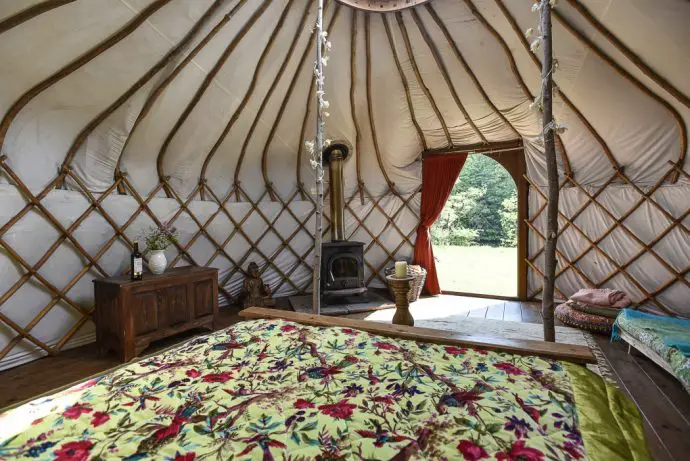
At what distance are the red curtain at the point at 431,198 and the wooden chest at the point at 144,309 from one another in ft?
7.81

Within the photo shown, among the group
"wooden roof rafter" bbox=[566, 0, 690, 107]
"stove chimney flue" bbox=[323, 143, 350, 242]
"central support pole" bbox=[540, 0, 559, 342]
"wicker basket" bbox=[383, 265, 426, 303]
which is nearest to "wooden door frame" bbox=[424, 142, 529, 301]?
"wicker basket" bbox=[383, 265, 426, 303]

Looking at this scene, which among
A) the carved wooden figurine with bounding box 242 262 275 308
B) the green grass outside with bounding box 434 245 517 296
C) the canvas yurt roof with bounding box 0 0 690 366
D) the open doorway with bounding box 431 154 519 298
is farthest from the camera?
the open doorway with bounding box 431 154 519 298

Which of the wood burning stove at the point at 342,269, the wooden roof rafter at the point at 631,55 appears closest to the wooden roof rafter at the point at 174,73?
the wood burning stove at the point at 342,269

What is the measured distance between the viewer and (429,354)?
1094mm

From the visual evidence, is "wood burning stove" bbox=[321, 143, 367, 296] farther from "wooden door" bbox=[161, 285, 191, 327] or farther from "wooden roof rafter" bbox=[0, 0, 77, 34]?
"wooden roof rafter" bbox=[0, 0, 77, 34]

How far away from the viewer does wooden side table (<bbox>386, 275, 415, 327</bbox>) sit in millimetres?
1400

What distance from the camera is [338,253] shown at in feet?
12.2

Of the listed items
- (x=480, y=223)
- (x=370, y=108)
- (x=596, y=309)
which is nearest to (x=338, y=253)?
(x=370, y=108)

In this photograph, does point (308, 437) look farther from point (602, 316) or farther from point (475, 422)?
point (602, 316)

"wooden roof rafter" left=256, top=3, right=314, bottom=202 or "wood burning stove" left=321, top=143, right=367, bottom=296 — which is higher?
"wooden roof rafter" left=256, top=3, right=314, bottom=202

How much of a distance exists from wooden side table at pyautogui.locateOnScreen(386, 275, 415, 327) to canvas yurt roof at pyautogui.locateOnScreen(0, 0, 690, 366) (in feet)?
5.13

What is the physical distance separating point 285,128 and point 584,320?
3139mm

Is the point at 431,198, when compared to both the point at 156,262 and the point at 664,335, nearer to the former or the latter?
the point at 664,335

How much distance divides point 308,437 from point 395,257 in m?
3.61
